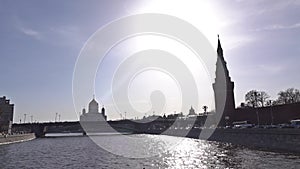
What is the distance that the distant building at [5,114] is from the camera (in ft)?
368

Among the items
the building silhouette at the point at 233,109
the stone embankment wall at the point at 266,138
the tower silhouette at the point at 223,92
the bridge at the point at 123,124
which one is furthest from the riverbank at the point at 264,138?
the bridge at the point at 123,124

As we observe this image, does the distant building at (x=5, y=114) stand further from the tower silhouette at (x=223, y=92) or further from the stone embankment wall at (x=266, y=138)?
the stone embankment wall at (x=266, y=138)

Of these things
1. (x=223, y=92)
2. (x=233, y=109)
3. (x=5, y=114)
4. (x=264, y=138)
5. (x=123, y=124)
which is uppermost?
(x=223, y=92)

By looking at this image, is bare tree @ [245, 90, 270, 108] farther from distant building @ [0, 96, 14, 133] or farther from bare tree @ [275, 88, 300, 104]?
distant building @ [0, 96, 14, 133]

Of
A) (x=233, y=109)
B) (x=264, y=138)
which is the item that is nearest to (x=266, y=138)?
(x=264, y=138)

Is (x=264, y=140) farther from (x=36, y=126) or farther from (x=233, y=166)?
(x=36, y=126)

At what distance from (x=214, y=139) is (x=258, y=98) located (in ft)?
119

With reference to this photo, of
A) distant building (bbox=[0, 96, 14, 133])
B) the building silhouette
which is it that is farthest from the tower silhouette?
distant building (bbox=[0, 96, 14, 133])

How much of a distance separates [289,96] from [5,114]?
115m

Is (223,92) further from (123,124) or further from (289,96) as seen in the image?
(123,124)

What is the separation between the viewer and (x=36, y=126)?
140250 mm

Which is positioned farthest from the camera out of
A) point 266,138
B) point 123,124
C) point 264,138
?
point 123,124

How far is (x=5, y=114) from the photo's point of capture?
425ft

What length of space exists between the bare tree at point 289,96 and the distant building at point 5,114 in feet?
328
